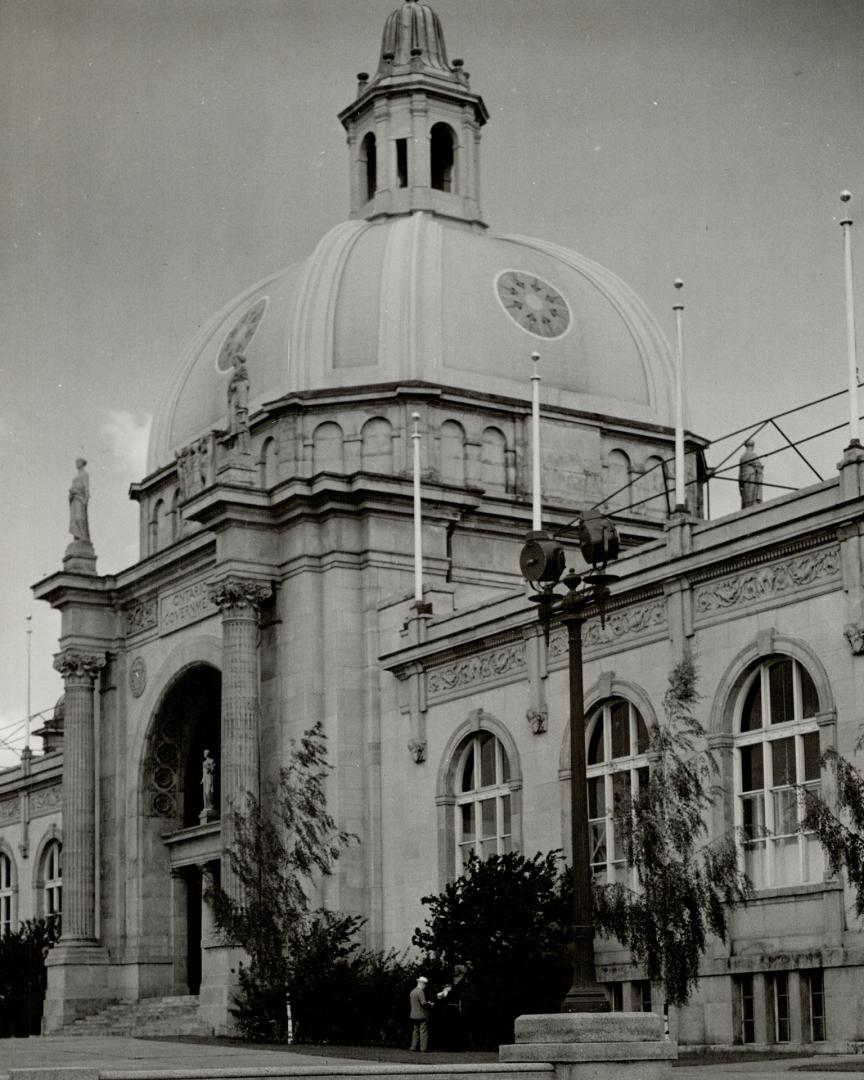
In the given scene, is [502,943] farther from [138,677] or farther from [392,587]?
[138,677]

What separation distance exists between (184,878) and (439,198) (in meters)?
22.8

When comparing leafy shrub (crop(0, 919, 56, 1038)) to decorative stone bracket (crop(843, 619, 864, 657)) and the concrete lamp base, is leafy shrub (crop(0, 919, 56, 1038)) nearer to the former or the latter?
decorative stone bracket (crop(843, 619, 864, 657))

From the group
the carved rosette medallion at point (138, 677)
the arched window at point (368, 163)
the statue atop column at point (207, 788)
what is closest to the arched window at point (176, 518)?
the carved rosette medallion at point (138, 677)

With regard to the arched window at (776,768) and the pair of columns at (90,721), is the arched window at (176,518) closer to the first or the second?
the pair of columns at (90,721)

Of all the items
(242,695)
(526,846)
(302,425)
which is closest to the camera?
(526,846)

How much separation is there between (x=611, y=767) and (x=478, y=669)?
5778 mm

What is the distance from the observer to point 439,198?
2564 inches

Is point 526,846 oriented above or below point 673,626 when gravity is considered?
below

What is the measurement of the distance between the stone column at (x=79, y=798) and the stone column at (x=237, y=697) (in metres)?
9.04

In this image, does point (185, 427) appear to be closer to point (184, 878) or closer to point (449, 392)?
point (449, 392)

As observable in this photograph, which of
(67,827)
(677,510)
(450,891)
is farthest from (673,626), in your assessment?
(67,827)

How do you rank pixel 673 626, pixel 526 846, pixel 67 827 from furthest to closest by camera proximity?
pixel 67 827 → pixel 526 846 → pixel 673 626

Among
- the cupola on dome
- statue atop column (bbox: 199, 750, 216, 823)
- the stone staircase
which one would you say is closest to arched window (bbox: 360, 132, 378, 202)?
the cupola on dome

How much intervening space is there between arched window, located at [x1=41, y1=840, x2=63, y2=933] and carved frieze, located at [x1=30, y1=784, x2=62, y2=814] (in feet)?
4.44
